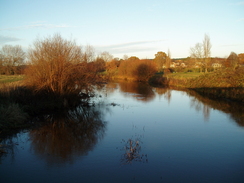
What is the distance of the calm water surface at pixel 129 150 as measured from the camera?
19.1 ft

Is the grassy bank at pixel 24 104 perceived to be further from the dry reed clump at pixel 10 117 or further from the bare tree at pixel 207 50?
the bare tree at pixel 207 50

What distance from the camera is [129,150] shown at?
7.30m

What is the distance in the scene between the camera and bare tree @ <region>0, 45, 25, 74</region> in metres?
31.2

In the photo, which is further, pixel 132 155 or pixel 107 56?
pixel 107 56

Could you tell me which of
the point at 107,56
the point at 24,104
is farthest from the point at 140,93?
the point at 107,56

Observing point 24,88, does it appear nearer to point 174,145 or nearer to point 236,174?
point 174,145

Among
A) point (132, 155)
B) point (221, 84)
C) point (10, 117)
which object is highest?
point (221, 84)

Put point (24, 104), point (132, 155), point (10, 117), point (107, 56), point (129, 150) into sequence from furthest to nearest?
point (107, 56), point (24, 104), point (10, 117), point (129, 150), point (132, 155)

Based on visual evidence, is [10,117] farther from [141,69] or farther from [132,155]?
[141,69]

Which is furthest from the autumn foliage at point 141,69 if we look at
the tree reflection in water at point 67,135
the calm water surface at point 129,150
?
the calm water surface at point 129,150

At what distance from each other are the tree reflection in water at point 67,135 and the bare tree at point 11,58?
21.7m

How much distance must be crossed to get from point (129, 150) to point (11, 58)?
32.0 metres

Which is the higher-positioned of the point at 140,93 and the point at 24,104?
the point at 24,104

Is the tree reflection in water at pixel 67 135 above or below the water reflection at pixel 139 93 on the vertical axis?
below
